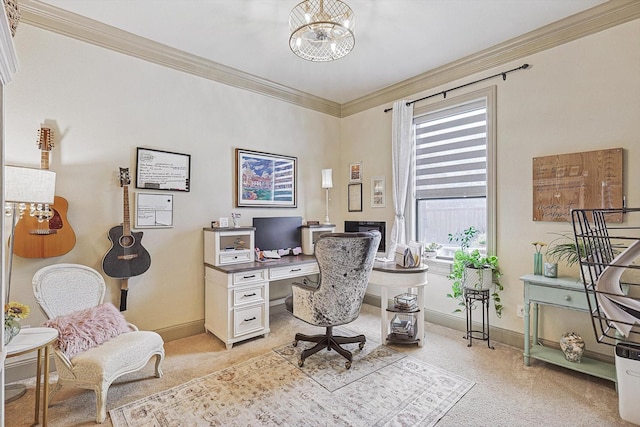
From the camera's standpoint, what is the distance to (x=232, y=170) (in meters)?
3.67

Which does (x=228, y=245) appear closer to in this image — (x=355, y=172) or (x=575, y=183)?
(x=355, y=172)

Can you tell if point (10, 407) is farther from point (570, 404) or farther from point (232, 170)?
point (570, 404)

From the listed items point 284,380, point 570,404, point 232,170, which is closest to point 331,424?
point 284,380

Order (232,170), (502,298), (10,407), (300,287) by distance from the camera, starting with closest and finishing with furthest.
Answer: (10,407), (300,287), (502,298), (232,170)

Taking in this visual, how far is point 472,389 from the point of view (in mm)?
2311

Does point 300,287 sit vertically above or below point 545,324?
→ above

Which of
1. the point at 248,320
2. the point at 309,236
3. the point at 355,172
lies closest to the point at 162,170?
the point at 248,320

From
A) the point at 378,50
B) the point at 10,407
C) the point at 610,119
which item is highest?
the point at 378,50

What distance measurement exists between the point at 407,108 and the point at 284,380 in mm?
3237

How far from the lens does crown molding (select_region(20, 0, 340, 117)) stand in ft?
8.27

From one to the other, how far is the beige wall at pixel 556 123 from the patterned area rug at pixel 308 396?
3.79ft

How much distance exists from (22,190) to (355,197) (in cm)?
353

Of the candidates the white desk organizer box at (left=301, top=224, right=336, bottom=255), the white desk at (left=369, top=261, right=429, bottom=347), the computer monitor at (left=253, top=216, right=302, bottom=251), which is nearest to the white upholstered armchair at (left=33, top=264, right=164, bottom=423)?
the computer monitor at (left=253, top=216, right=302, bottom=251)

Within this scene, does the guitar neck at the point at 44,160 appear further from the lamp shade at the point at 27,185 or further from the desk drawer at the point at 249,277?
the desk drawer at the point at 249,277
